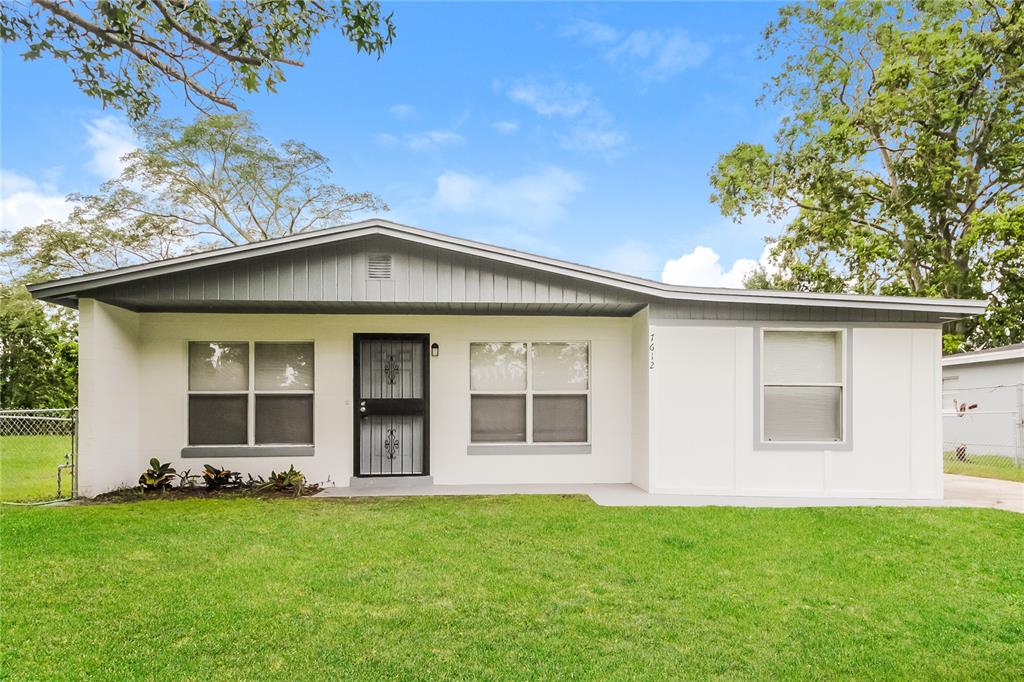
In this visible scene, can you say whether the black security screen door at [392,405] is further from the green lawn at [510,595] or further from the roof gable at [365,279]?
the green lawn at [510,595]

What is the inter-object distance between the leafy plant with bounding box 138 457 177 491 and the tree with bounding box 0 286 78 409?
43.8 ft

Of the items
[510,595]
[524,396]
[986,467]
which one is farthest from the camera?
[986,467]

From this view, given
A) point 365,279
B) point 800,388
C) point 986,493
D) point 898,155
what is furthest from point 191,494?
point 898,155

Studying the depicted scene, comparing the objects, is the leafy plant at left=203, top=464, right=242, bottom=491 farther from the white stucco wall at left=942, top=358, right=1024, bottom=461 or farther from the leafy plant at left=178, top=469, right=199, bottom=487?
the white stucco wall at left=942, top=358, right=1024, bottom=461

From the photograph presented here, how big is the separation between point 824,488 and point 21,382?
70.1ft

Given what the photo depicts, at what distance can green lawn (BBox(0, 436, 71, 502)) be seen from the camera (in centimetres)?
743

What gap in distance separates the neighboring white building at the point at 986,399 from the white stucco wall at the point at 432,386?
7386 millimetres

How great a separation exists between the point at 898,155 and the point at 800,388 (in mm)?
14265

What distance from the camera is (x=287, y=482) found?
7.44 m

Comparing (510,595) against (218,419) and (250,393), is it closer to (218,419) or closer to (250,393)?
(250,393)

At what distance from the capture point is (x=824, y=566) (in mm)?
4605

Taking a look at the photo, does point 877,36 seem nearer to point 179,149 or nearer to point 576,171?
point 576,171

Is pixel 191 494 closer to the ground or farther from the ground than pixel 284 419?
closer to the ground

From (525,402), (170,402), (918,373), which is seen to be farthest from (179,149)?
(918,373)
